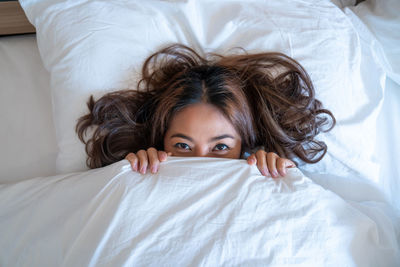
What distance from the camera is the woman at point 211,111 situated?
3.35 feet

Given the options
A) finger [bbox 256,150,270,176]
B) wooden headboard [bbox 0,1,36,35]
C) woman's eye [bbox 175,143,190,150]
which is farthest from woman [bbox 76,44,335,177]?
wooden headboard [bbox 0,1,36,35]

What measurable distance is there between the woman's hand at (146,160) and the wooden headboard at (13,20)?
0.79 meters

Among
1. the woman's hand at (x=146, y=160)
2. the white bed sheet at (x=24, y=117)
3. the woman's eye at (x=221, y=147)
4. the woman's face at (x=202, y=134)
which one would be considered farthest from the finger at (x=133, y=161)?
the white bed sheet at (x=24, y=117)

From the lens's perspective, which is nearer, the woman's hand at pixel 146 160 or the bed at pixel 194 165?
the bed at pixel 194 165

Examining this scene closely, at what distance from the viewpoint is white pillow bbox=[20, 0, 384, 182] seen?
3.44ft

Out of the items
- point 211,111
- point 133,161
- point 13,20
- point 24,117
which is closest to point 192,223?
point 133,161

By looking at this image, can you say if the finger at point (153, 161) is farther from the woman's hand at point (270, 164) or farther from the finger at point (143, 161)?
the woman's hand at point (270, 164)

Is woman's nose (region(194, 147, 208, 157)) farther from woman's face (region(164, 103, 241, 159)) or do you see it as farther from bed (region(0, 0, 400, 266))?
bed (region(0, 0, 400, 266))

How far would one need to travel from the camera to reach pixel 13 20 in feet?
4.09

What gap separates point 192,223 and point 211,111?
0.40m

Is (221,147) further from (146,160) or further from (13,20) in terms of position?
(13,20)

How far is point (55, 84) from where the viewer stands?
1.06 metres

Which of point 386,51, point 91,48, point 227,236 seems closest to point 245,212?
point 227,236

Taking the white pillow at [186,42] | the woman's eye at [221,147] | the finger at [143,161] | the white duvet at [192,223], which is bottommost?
the white duvet at [192,223]
